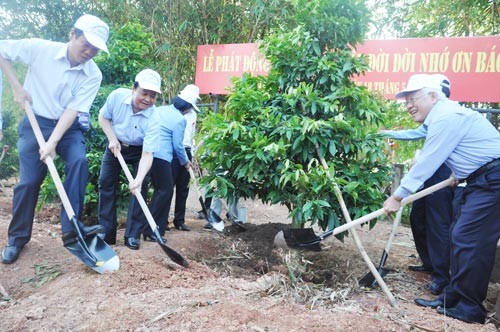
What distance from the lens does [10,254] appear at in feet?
11.3

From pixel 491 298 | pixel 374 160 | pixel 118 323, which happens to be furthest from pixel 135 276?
pixel 491 298

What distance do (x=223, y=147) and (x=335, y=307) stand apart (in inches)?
66.7

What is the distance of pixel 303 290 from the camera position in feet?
10.2

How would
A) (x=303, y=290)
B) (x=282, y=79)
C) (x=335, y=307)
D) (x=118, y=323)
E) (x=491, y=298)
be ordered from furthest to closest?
(x=282, y=79)
(x=491, y=298)
(x=303, y=290)
(x=335, y=307)
(x=118, y=323)

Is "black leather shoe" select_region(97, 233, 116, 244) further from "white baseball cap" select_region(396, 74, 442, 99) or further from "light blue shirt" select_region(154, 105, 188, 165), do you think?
"white baseball cap" select_region(396, 74, 442, 99)

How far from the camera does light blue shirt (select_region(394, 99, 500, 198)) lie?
3088mm

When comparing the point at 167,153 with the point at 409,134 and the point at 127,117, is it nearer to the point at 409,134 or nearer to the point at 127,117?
the point at 127,117

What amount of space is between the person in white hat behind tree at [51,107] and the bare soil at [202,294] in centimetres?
36

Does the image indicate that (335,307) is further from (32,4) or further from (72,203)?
(32,4)

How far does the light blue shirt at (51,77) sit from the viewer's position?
11.0 feet

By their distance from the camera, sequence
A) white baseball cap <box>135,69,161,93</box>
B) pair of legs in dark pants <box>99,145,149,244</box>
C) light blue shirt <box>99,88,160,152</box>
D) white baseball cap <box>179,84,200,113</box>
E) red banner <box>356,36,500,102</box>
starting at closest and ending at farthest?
1. white baseball cap <box>135,69,161,93</box>
2. light blue shirt <box>99,88,160,152</box>
3. pair of legs in dark pants <box>99,145,149,244</box>
4. white baseball cap <box>179,84,200,113</box>
5. red banner <box>356,36,500,102</box>

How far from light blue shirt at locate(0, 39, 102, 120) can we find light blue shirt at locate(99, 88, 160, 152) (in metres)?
0.48

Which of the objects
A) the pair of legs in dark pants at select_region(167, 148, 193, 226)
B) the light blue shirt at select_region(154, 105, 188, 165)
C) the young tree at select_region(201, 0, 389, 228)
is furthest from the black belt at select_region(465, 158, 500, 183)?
the pair of legs in dark pants at select_region(167, 148, 193, 226)

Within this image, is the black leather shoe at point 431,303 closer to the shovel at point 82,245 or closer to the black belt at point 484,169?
the black belt at point 484,169
